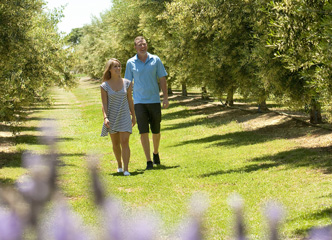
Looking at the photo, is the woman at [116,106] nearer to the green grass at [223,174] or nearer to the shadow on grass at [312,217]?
the green grass at [223,174]

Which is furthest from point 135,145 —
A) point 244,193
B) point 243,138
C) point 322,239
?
point 322,239

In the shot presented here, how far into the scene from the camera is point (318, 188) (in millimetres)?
9594

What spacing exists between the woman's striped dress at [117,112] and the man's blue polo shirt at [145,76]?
0.74 m

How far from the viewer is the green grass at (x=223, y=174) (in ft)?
19.9

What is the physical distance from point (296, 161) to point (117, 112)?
4.82 meters

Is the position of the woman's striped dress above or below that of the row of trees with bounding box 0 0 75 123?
below

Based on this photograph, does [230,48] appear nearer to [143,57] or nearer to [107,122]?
[143,57]

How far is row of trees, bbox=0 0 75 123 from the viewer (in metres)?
15.4

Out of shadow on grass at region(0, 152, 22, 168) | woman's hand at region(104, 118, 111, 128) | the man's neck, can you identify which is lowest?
shadow on grass at region(0, 152, 22, 168)

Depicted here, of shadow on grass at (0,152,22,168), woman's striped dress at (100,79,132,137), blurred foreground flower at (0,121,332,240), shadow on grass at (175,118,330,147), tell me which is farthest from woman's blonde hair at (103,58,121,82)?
blurred foreground flower at (0,121,332,240)

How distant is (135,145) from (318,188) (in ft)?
37.0

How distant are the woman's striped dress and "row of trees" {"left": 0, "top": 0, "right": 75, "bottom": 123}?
192 inches

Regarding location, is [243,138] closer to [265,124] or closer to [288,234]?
[265,124]

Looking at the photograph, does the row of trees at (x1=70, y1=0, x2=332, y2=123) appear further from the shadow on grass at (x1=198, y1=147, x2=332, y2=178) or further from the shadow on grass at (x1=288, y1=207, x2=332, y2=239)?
the shadow on grass at (x1=288, y1=207, x2=332, y2=239)
